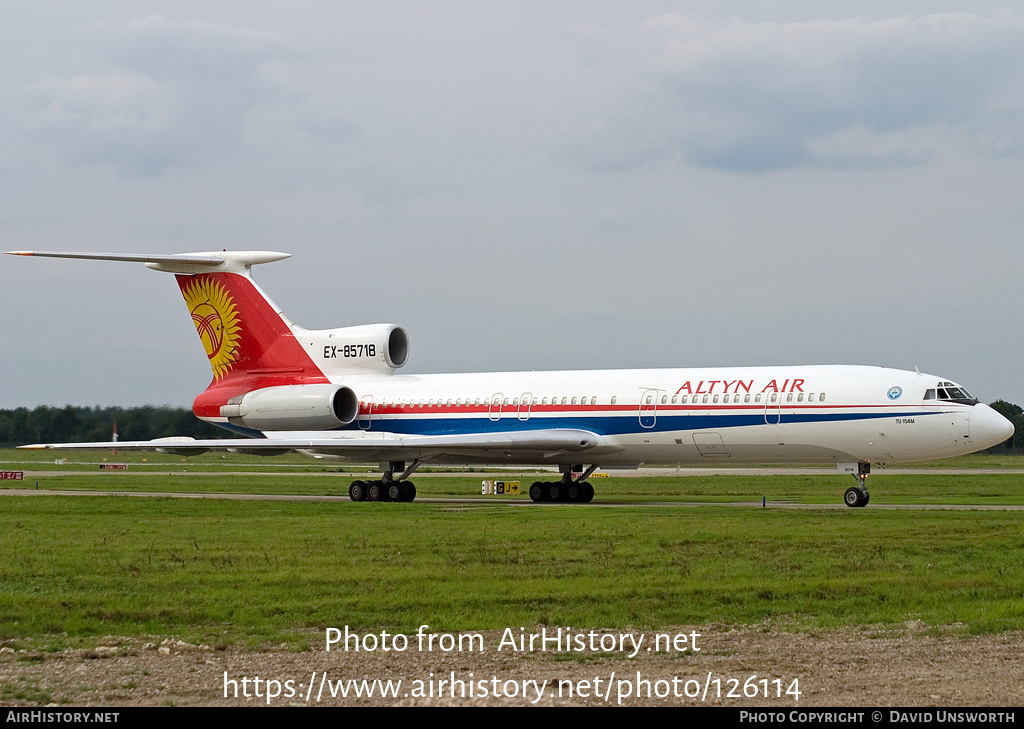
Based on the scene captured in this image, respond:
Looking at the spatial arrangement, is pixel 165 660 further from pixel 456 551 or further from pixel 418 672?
pixel 456 551

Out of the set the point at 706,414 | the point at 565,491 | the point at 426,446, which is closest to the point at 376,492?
the point at 426,446

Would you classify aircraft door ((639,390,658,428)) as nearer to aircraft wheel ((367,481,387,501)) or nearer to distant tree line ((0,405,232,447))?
aircraft wheel ((367,481,387,501))

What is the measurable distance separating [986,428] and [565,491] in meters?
11.7

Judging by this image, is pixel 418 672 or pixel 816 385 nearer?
pixel 418 672

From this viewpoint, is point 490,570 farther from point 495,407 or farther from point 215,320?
point 215,320

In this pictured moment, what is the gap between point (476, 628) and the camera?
11.2 meters

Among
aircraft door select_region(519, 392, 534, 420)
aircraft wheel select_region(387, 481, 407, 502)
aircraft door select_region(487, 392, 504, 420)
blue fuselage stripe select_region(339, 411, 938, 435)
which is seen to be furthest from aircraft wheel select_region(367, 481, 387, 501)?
aircraft door select_region(519, 392, 534, 420)

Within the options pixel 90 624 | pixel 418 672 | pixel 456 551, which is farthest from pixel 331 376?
pixel 418 672

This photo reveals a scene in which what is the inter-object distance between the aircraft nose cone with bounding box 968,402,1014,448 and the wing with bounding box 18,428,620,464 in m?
9.43

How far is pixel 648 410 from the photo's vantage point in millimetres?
32344

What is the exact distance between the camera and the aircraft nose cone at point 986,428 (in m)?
28.5

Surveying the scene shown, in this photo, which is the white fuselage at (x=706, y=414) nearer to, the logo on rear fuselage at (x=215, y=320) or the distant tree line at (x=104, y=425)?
the logo on rear fuselage at (x=215, y=320)

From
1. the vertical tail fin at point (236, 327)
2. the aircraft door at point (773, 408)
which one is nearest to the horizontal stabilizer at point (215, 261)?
the vertical tail fin at point (236, 327)
